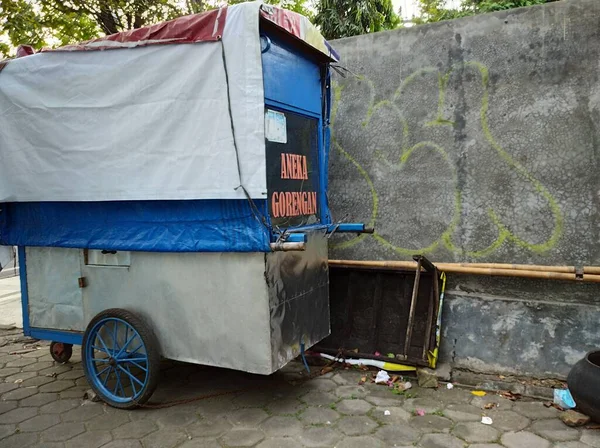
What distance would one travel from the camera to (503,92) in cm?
375

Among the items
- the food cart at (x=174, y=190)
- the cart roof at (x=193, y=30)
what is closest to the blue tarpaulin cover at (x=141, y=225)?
the food cart at (x=174, y=190)

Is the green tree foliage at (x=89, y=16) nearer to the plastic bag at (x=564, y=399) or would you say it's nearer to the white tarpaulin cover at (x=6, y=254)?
the white tarpaulin cover at (x=6, y=254)

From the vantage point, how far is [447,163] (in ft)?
13.0

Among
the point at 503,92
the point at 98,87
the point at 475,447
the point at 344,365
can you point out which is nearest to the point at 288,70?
the point at 98,87

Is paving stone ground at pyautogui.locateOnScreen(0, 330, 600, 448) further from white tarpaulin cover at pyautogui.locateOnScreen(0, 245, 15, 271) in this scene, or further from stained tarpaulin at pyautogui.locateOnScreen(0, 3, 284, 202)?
stained tarpaulin at pyautogui.locateOnScreen(0, 3, 284, 202)

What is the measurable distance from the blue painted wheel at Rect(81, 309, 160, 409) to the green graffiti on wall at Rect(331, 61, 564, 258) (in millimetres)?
2042

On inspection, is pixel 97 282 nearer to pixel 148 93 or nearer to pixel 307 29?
pixel 148 93

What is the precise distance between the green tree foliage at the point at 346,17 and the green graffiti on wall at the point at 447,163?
750cm

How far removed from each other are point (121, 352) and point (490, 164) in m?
3.36

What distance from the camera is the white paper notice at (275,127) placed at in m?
3.07

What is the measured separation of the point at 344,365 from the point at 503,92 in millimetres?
2728

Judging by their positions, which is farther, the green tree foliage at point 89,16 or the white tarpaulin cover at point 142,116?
the green tree foliage at point 89,16

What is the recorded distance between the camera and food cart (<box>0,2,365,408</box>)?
2916 millimetres

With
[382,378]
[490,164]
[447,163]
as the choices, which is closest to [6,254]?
[382,378]
